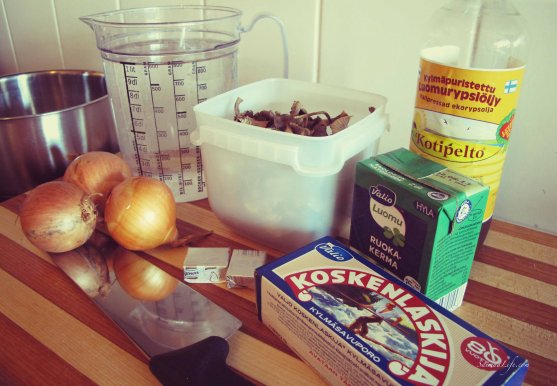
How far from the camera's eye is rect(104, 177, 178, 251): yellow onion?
57 cm

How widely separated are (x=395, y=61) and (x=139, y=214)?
43 cm

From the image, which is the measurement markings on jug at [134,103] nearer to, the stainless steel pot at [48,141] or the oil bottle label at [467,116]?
the stainless steel pot at [48,141]

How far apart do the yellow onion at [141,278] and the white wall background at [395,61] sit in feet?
1.32

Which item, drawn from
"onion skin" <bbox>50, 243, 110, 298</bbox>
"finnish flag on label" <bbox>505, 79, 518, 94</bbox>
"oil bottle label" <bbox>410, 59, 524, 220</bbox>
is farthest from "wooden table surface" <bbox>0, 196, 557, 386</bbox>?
"finnish flag on label" <bbox>505, 79, 518, 94</bbox>

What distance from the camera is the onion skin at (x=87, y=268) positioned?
554mm

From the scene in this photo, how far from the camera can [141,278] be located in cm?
57

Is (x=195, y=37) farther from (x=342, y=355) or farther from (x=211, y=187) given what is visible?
(x=342, y=355)

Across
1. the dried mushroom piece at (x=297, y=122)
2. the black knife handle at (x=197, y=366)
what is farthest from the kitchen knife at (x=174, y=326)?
the dried mushroom piece at (x=297, y=122)

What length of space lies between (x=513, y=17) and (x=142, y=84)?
1.63ft

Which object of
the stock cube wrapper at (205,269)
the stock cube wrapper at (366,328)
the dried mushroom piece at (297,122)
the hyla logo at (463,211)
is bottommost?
the stock cube wrapper at (205,269)

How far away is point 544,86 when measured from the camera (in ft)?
1.95

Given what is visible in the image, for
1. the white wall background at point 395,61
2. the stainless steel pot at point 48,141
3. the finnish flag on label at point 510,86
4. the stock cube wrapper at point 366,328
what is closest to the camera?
the stock cube wrapper at point 366,328

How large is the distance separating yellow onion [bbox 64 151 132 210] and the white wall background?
0.31 metres

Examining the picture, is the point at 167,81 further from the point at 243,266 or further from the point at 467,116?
the point at 467,116
